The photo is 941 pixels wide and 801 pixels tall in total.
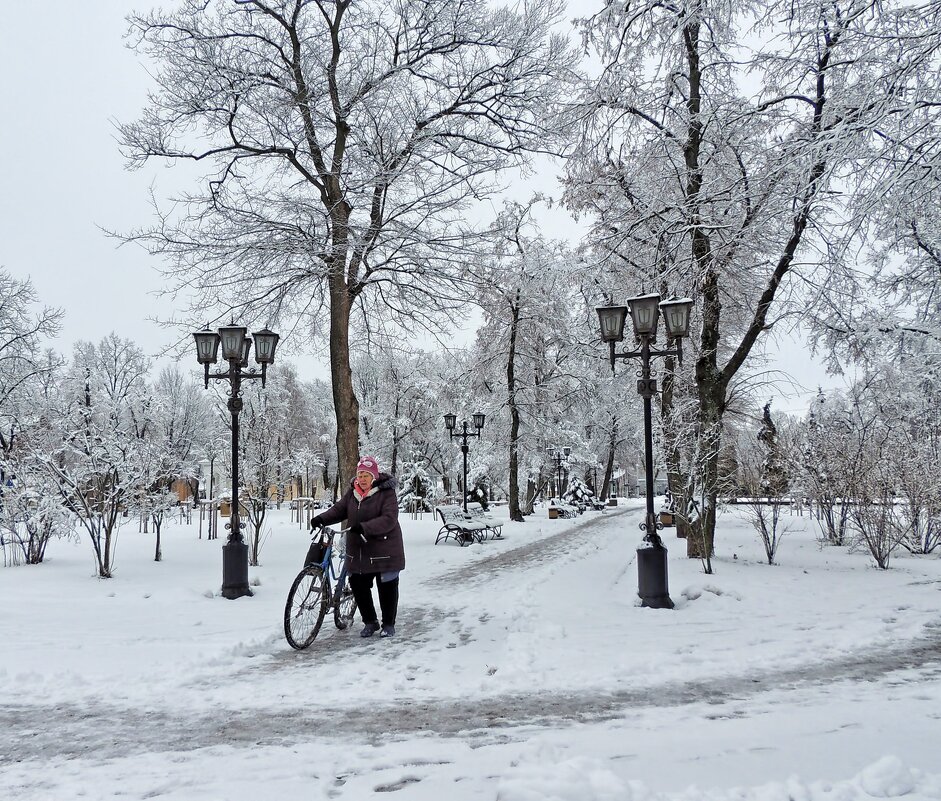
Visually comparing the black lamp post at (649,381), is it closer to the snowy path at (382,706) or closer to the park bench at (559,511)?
the snowy path at (382,706)

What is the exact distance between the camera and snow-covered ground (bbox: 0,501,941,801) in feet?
11.4

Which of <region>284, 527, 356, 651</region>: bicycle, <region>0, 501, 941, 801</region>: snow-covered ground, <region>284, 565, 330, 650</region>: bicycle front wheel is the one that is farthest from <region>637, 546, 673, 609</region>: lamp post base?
<region>284, 565, 330, 650</region>: bicycle front wheel

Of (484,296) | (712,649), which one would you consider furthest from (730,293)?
(712,649)

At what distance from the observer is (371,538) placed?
6988 millimetres

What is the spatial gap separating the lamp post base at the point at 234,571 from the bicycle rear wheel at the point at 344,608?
2.94 meters

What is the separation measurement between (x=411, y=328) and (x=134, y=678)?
34.3 feet

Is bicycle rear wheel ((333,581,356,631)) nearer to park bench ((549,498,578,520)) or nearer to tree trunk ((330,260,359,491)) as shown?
tree trunk ((330,260,359,491))

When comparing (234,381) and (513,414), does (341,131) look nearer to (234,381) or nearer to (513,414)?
(234,381)

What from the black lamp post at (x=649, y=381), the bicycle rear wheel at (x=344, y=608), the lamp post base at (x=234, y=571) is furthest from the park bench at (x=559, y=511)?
the bicycle rear wheel at (x=344, y=608)

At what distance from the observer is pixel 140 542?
60.7 feet

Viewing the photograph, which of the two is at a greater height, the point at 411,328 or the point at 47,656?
the point at 411,328

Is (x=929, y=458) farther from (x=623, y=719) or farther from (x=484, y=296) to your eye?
(x=623, y=719)

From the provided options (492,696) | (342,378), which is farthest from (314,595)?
(342,378)

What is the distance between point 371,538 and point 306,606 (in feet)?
3.09
